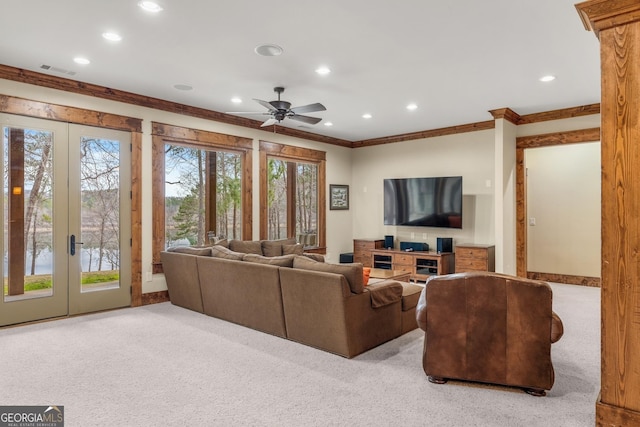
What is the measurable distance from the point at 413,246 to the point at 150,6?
5897 millimetres

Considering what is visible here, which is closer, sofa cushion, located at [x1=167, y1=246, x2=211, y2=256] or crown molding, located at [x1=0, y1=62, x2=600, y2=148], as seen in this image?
crown molding, located at [x1=0, y1=62, x2=600, y2=148]

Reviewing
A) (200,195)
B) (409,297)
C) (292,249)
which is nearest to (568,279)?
(409,297)

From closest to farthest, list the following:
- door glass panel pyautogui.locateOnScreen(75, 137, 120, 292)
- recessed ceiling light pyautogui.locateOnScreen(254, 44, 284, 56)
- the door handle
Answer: recessed ceiling light pyautogui.locateOnScreen(254, 44, 284, 56), the door handle, door glass panel pyautogui.locateOnScreen(75, 137, 120, 292)

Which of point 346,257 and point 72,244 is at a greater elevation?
point 72,244

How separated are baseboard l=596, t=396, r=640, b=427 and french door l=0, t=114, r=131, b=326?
5115mm

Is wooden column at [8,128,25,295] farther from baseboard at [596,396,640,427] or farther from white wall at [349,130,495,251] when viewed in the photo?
white wall at [349,130,495,251]

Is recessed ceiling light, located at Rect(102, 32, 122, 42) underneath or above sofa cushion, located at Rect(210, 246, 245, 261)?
above

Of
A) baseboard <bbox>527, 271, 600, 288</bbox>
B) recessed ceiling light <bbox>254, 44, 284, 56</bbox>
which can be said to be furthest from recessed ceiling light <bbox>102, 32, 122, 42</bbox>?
baseboard <bbox>527, 271, 600, 288</bbox>

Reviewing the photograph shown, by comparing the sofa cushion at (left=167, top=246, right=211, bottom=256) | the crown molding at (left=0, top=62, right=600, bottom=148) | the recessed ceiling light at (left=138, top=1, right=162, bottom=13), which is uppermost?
the recessed ceiling light at (left=138, top=1, right=162, bottom=13)

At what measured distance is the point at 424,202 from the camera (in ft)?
24.4

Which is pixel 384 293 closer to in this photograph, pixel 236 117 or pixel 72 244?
pixel 72 244

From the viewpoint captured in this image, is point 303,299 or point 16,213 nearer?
point 303,299

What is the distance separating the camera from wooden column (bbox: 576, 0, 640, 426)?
6.98 ft

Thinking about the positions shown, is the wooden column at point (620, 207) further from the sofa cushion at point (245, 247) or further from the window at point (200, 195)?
the window at point (200, 195)
